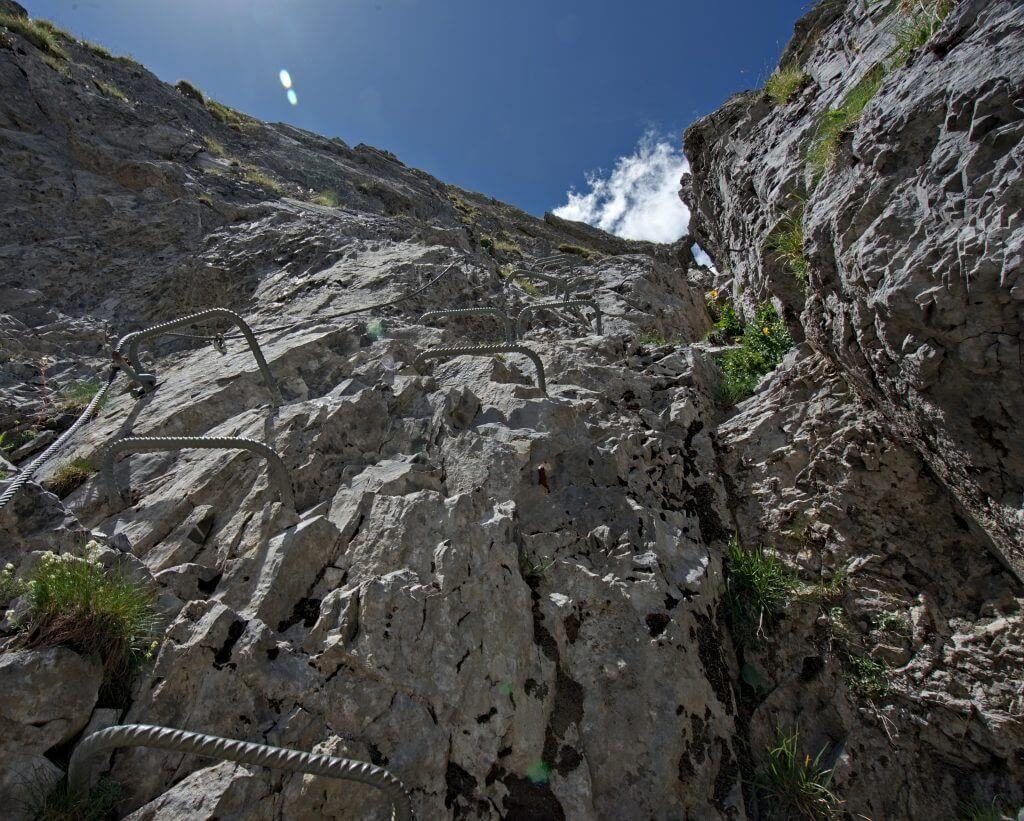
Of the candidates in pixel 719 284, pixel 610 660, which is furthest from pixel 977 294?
pixel 719 284

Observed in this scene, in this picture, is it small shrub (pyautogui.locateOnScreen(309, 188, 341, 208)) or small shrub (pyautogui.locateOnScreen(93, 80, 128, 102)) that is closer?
small shrub (pyautogui.locateOnScreen(93, 80, 128, 102))

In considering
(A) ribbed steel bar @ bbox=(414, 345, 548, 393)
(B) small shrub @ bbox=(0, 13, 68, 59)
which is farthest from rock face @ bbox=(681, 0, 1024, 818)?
(B) small shrub @ bbox=(0, 13, 68, 59)

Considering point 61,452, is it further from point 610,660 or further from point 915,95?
point 915,95

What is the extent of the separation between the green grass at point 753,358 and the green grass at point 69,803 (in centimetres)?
635

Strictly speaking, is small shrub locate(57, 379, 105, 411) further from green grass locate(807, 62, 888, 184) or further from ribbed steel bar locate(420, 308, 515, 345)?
green grass locate(807, 62, 888, 184)

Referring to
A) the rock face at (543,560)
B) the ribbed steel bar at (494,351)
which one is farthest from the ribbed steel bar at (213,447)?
the ribbed steel bar at (494,351)

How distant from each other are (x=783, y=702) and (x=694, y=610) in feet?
2.69

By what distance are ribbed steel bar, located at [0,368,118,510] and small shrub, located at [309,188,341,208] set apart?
11.1 metres

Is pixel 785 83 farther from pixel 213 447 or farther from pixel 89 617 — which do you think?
pixel 89 617

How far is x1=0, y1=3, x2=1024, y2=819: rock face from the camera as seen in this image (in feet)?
9.79

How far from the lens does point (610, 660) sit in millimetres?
3498

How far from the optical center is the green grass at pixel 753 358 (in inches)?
254

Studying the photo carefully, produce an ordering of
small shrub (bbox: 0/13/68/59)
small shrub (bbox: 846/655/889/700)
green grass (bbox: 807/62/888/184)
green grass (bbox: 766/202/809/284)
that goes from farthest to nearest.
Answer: small shrub (bbox: 0/13/68/59) < green grass (bbox: 766/202/809/284) < green grass (bbox: 807/62/888/184) < small shrub (bbox: 846/655/889/700)

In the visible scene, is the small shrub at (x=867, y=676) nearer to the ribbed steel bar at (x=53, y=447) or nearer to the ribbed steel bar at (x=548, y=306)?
the ribbed steel bar at (x=53, y=447)
